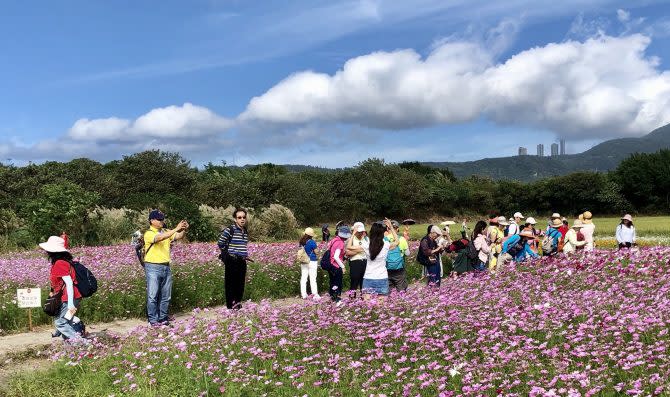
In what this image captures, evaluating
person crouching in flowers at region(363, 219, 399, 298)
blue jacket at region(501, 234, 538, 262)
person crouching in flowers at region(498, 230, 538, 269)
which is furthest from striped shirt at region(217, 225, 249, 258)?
blue jacket at region(501, 234, 538, 262)

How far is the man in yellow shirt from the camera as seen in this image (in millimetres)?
9953

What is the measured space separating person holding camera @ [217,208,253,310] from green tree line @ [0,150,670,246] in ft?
113

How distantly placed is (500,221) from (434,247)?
5.19 meters

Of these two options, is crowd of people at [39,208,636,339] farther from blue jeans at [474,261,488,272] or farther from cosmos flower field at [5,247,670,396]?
cosmos flower field at [5,247,670,396]

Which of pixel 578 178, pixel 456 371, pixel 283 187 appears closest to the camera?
pixel 456 371

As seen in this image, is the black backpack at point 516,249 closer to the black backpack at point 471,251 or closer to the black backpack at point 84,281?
the black backpack at point 471,251

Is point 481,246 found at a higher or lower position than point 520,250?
higher

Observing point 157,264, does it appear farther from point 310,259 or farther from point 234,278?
point 310,259

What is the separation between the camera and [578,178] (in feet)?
248

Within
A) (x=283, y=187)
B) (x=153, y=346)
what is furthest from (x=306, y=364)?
(x=283, y=187)

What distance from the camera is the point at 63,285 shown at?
854 cm

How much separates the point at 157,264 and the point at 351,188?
6372 centimetres

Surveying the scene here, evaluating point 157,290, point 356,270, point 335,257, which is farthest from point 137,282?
point 356,270

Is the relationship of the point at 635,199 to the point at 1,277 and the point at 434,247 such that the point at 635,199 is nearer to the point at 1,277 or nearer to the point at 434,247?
the point at 434,247
